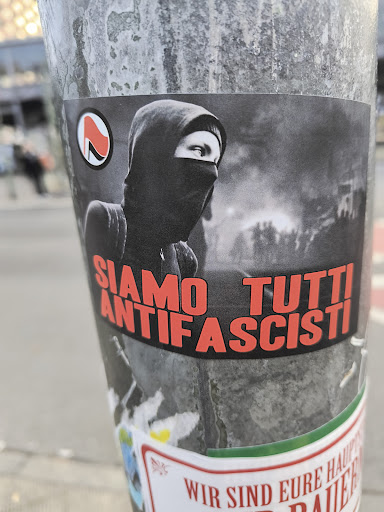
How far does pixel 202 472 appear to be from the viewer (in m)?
1.32

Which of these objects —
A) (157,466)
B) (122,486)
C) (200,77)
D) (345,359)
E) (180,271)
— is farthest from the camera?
(122,486)

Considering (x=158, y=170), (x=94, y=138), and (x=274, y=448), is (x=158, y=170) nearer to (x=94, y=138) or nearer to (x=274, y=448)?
(x=94, y=138)

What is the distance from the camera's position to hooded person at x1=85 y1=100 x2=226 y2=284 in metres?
0.96

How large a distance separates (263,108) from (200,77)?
0.15m

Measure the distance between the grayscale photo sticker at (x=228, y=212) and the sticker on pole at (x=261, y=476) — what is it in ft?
1.28

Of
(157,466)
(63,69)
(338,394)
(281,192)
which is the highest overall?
(63,69)

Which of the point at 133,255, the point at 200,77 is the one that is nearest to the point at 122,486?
the point at 133,255

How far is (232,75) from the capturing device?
931 mm

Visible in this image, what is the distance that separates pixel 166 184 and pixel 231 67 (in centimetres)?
29

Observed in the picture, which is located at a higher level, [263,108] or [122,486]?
[263,108]

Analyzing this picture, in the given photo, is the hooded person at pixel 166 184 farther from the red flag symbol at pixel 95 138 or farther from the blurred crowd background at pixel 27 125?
the blurred crowd background at pixel 27 125

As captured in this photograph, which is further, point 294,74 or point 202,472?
point 202,472

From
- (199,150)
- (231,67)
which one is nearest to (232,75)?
(231,67)

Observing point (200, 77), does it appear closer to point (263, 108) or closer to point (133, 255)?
point (263, 108)
